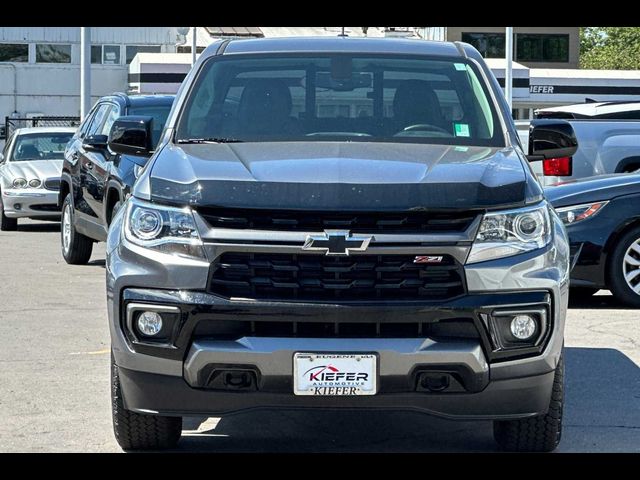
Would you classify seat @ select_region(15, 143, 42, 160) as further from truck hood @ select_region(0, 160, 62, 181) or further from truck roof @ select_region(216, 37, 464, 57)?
truck roof @ select_region(216, 37, 464, 57)

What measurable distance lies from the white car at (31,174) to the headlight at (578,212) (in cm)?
1007

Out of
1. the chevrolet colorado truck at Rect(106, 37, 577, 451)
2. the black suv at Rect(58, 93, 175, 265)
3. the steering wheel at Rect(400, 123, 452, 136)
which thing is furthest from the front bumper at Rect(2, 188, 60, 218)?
the chevrolet colorado truck at Rect(106, 37, 577, 451)

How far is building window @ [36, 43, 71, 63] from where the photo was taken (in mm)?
57938

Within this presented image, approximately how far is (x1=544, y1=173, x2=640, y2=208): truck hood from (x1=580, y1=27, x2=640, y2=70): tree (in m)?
82.3

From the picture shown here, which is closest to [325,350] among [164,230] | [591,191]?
[164,230]

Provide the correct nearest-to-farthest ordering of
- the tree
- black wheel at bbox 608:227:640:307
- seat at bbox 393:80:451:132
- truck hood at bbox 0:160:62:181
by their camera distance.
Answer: seat at bbox 393:80:451:132 → black wheel at bbox 608:227:640:307 → truck hood at bbox 0:160:62:181 → the tree

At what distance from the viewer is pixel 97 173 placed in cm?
1278

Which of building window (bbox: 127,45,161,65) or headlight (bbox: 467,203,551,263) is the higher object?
building window (bbox: 127,45,161,65)

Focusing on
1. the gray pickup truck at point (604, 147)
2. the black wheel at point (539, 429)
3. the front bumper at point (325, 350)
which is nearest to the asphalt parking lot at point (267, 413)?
the black wheel at point (539, 429)

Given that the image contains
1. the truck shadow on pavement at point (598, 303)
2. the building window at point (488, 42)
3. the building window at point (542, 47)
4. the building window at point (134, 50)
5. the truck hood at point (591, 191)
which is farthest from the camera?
the building window at point (542, 47)

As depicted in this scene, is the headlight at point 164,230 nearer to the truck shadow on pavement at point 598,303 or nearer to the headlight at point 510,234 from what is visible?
the headlight at point 510,234

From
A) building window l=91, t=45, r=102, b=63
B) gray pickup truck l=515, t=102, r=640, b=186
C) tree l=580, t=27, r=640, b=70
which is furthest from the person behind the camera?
tree l=580, t=27, r=640, b=70

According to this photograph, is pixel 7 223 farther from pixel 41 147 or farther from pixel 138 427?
pixel 138 427

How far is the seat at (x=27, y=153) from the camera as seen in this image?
807 inches
